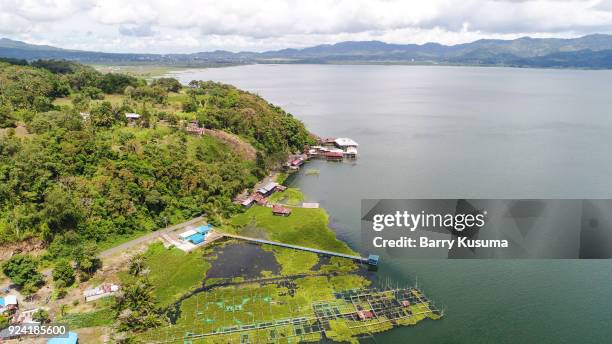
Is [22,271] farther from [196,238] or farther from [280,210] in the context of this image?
[280,210]

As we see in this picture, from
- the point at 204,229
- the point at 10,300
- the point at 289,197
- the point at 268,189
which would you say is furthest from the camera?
the point at 268,189

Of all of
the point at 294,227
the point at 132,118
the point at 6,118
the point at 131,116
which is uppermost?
the point at 6,118

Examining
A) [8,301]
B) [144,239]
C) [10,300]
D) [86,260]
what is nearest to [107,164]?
[144,239]

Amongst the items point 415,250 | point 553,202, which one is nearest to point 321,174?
point 415,250

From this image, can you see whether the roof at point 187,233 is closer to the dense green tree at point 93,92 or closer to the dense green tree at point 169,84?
the dense green tree at point 93,92

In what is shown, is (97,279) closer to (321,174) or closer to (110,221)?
(110,221)

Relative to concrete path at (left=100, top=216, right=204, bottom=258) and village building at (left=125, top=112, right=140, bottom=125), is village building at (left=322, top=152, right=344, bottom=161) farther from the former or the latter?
concrete path at (left=100, top=216, right=204, bottom=258)
